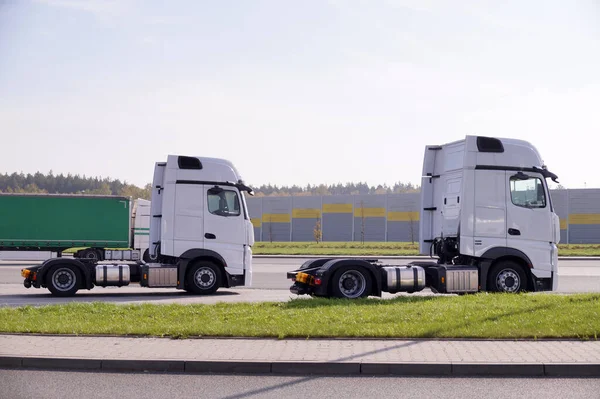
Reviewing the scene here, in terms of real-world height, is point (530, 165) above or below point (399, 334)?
above

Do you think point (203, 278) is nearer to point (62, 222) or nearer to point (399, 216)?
point (62, 222)

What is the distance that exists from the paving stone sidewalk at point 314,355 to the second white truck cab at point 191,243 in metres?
7.72

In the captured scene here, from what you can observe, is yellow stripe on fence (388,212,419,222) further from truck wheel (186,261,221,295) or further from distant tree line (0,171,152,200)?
distant tree line (0,171,152,200)

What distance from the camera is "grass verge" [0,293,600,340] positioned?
10539mm

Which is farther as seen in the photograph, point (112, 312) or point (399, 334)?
point (112, 312)

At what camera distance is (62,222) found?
110 feet

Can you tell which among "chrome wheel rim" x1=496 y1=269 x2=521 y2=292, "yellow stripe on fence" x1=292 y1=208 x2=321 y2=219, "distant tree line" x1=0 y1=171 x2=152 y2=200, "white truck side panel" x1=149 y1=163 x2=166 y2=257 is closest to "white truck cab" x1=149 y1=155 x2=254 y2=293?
"white truck side panel" x1=149 y1=163 x2=166 y2=257

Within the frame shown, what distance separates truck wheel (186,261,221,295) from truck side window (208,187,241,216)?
1310 mm

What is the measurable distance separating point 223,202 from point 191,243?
124 centimetres

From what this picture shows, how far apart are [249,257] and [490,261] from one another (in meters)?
5.85

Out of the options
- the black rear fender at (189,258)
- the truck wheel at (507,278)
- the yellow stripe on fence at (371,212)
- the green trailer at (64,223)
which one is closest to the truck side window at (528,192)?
the truck wheel at (507,278)

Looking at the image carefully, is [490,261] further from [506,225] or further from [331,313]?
[331,313]

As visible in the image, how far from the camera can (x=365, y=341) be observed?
10117mm

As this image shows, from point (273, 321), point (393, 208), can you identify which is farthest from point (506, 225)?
point (393, 208)
